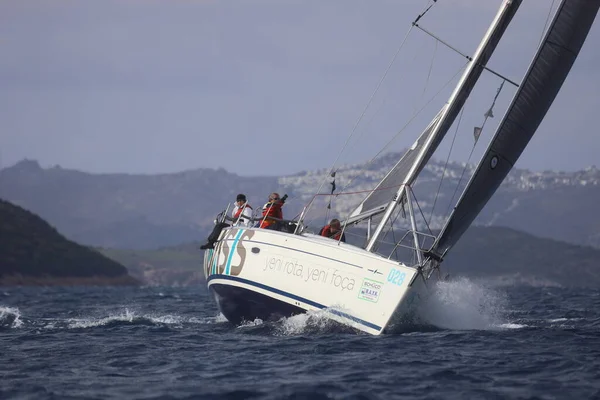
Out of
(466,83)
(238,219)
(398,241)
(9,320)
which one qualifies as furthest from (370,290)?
(9,320)

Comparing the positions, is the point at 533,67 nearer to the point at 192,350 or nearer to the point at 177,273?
the point at 192,350

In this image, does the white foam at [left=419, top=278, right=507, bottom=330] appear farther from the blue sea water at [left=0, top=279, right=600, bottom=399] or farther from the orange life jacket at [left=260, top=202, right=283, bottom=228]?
the orange life jacket at [left=260, top=202, right=283, bottom=228]

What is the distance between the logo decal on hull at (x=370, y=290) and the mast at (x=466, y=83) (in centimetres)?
141

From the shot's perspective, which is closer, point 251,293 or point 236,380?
point 236,380

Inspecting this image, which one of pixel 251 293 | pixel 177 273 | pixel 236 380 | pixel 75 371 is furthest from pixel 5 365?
pixel 177 273

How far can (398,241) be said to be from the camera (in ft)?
58.7

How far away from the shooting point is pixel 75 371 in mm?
14367

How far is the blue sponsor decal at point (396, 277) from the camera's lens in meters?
17.0

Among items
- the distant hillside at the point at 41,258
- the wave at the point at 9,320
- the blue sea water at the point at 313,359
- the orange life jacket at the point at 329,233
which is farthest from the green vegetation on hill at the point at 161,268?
the blue sea water at the point at 313,359

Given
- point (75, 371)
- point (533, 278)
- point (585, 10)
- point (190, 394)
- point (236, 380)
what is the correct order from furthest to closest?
point (533, 278), point (585, 10), point (75, 371), point (236, 380), point (190, 394)

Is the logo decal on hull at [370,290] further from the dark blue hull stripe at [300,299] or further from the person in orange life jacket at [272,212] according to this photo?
A: the person in orange life jacket at [272,212]

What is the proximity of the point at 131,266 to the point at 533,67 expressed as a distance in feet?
555

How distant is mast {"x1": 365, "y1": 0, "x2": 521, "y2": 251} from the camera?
18781 mm

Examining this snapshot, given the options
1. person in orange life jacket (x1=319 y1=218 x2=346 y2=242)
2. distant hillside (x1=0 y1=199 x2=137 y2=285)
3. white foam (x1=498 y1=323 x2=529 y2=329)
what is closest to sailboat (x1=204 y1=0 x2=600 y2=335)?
person in orange life jacket (x1=319 y1=218 x2=346 y2=242)
